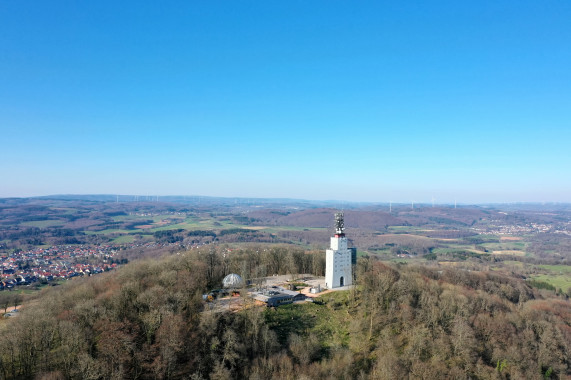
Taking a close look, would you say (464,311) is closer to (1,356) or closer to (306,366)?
(306,366)

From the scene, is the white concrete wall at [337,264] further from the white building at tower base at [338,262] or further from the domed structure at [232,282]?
the domed structure at [232,282]

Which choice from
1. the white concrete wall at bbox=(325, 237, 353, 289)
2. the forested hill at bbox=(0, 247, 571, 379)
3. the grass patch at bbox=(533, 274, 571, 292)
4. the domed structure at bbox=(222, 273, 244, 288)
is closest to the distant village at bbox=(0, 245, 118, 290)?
the forested hill at bbox=(0, 247, 571, 379)

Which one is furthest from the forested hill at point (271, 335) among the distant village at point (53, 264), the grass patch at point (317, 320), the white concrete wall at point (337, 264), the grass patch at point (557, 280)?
the distant village at point (53, 264)

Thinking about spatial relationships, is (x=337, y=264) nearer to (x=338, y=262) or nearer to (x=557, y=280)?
(x=338, y=262)

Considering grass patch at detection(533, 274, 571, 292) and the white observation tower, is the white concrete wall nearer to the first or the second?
the white observation tower

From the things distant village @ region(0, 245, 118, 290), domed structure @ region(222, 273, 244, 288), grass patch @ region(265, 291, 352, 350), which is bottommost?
distant village @ region(0, 245, 118, 290)

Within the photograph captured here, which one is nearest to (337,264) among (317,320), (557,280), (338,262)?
(338,262)

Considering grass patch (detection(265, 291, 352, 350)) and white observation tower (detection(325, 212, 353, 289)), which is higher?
white observation tower (detection(325, 212, 353, 289))
